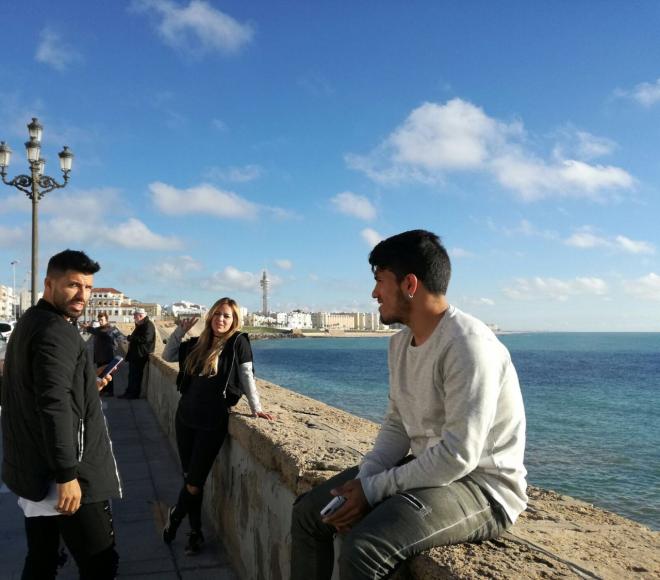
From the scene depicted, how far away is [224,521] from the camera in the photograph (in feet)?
12.9

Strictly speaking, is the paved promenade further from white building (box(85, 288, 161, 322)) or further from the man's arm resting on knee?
white building (box(85, 288, 161, 322))

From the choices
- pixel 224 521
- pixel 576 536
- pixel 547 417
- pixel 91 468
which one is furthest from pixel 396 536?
pixel 547 417

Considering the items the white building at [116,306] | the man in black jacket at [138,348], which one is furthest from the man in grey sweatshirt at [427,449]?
the white building at [116,306]

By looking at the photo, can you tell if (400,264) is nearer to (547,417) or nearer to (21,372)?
(21,372)

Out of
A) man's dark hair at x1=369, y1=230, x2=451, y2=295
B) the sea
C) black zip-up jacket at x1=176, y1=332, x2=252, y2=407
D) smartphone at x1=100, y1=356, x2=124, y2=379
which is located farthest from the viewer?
the sea

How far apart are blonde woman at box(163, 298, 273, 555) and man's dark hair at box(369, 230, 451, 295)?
206 centimetres

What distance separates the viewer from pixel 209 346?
4.06m

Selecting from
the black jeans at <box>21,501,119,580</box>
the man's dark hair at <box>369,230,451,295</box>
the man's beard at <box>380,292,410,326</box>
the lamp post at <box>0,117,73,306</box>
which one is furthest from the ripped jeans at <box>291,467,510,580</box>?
the lamp post at <box>0,117,73,306</box>

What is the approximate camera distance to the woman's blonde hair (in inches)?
153

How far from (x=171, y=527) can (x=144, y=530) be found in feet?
1.63

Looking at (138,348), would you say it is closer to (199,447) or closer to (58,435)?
(199,447)

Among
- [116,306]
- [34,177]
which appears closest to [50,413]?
[34,177]

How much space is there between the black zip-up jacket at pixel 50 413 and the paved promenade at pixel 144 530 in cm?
137

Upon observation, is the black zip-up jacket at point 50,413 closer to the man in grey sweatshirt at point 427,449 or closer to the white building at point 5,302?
the man in grey sweatshirt at point 427,449
